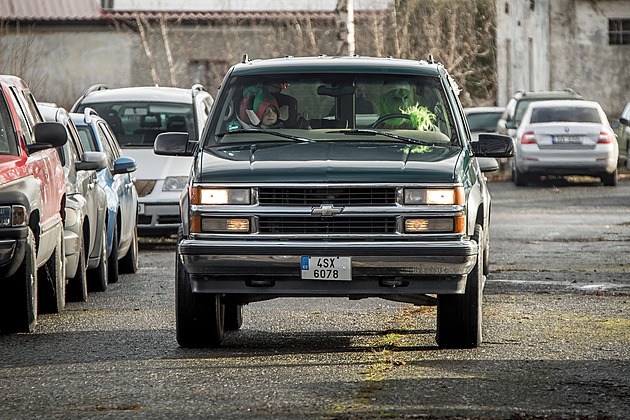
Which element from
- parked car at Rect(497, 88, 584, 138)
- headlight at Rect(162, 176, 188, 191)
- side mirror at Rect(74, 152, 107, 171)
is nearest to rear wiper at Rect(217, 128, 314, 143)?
side mirror at Rect(74, 152, 107, 171)

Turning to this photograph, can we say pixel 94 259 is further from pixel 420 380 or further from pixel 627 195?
pixel 627 195

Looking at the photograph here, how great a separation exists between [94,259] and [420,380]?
5.86 m

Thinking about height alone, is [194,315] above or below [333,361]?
above

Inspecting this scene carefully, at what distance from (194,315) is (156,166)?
31.2ft

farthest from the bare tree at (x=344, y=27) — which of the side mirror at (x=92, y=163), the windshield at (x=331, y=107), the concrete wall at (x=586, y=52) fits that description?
the windshield at (x=331, y=107)

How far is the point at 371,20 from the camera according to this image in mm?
40219

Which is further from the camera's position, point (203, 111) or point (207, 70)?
point (207, 70)

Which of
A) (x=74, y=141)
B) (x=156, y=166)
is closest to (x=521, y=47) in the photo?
(x=156, y=166)

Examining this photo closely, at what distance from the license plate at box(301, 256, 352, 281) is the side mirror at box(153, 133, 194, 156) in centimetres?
176

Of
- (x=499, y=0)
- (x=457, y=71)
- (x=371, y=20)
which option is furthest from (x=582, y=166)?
(x=499, y=0)

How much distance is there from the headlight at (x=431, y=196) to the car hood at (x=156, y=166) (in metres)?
9.67

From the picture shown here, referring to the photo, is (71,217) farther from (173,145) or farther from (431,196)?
(431,196)

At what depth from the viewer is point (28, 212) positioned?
11.0 metres

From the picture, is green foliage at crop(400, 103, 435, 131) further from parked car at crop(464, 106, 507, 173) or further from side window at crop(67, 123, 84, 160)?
parked car at crop(464, 106, 507, 173)
